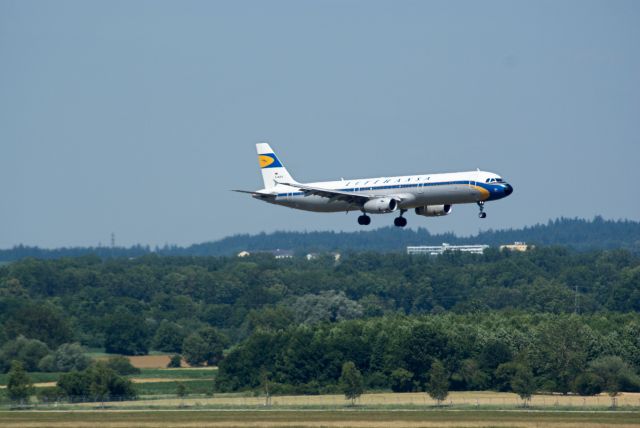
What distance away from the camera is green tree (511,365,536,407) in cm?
Result: 12294

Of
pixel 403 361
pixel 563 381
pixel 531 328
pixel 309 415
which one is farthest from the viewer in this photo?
pixel 531 328

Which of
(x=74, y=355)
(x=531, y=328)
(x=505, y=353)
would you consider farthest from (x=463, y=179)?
(x=74, y=355)

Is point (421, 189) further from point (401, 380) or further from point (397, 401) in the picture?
point (401, 380)

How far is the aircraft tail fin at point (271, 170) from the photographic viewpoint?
13675 centimetres

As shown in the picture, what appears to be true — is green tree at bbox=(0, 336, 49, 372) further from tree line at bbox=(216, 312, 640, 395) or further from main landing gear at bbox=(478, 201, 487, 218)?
main landing gear at bbox=(478, 201, 487, 218)

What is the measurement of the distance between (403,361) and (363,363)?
7.67 metres

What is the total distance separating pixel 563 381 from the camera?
14112cm

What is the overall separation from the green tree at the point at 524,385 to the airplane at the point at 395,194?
1650cm

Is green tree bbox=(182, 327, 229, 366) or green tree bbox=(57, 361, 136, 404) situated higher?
green tree bbox=(182, 327, 229, 366)

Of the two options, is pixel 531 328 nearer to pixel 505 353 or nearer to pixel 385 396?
pixel 505 353

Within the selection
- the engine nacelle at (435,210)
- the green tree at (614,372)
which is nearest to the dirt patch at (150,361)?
the green tree at (614,372)

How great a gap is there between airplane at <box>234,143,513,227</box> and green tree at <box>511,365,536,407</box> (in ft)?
54.1

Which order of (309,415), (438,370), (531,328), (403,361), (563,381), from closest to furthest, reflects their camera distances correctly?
(309,415) → (438,370) → (563,381) → (403,361) → (531,328)

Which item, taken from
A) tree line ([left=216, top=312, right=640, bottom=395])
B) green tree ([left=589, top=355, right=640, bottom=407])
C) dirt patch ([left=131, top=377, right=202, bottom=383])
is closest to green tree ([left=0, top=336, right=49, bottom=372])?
dirt patch ([left=131, top=377, right=202, bottom=383])
